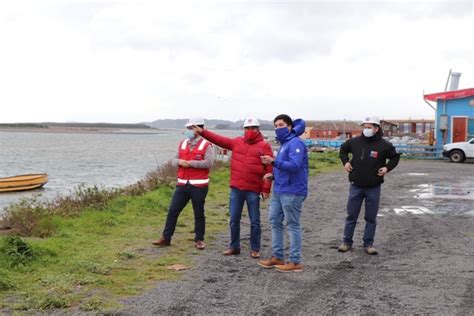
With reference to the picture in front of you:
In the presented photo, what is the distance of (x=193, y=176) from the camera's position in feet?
28.9

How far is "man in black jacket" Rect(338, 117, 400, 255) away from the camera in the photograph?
28.5 ft

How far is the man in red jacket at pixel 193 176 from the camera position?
8.66 meters

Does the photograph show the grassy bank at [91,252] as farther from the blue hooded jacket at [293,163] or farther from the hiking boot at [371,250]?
the hiking boot at [371,250]

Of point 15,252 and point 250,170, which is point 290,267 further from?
point 15,252

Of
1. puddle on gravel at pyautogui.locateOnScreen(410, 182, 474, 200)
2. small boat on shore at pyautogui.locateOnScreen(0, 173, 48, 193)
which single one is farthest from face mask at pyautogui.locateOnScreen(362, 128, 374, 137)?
small boat on shore at pyautogui.locateOnScreen(0, 173, 48, 193)

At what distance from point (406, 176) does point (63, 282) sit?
711 inches

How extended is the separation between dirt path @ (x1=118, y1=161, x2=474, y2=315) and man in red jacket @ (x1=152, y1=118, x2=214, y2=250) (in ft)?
2.13

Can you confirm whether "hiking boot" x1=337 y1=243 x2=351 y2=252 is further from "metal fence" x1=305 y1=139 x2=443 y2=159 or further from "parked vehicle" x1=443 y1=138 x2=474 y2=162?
"metal fence" x1=305 y1=139 x2=443 y2=159

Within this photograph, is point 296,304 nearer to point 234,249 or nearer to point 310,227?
point 234,249

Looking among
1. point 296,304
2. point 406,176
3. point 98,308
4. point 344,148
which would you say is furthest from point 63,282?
point 406,176

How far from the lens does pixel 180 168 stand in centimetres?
884

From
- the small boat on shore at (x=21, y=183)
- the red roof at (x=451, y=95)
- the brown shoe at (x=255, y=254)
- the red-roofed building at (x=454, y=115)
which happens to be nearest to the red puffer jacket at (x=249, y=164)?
the brown shoe at (x=255, y=254)

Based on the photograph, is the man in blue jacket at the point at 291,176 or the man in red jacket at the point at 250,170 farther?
the man in red jacket at the point at 250,170

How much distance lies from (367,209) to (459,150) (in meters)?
24.2
